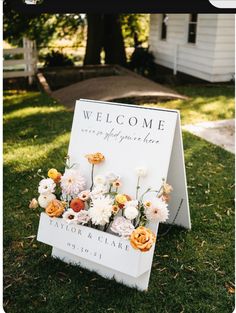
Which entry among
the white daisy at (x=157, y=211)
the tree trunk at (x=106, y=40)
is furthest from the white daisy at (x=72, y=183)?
the tree trunk at (x=106, y=40)

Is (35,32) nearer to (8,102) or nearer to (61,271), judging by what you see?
(8,102)

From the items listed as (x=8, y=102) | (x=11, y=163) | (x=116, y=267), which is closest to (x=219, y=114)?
(x=11, y=163)

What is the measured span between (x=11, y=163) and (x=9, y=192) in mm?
896

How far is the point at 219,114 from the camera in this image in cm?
757

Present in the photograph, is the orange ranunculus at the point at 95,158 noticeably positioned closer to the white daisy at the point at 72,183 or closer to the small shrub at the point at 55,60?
the white daisy at the point at 72,183

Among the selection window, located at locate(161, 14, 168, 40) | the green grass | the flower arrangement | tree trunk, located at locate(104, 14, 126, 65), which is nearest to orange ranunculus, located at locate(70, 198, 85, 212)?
the flower arrangement

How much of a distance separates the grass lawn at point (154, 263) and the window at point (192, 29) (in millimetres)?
7988

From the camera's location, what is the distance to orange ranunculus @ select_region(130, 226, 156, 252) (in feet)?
8.09

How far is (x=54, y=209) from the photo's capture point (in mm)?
2875

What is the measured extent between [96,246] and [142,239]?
0.46 meters

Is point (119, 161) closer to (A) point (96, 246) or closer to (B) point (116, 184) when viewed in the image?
(B) point (116, 184)

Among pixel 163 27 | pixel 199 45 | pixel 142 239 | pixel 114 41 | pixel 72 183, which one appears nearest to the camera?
pixel 142 239

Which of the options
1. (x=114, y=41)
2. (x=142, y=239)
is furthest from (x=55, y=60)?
(x=142, y=239)

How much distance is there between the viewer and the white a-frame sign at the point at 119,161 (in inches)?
109
